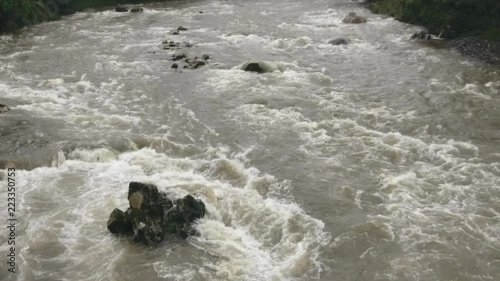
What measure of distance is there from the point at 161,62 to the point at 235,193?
1582cm

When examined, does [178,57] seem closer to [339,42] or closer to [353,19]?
[339,42]

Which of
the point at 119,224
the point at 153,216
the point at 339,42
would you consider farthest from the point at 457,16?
the point at 119,224

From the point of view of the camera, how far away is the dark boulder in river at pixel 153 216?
43.9 ft

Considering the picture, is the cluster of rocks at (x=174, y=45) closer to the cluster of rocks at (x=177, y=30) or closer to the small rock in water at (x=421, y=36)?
the cluster of rocks at (x=177, y=30)

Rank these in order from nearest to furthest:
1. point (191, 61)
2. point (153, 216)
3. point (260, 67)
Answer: point (153, 216)
point (260, 67)
point (191, 61)

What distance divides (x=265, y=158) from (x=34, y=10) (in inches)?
1212

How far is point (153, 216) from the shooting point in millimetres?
13883

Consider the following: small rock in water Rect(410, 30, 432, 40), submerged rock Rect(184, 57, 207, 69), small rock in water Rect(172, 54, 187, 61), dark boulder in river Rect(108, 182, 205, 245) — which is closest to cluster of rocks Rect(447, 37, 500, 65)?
small rock in water Rect(410, 30, 432, 40)

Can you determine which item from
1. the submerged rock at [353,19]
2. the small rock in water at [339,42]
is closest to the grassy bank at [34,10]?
the small rock in water at [339,42]

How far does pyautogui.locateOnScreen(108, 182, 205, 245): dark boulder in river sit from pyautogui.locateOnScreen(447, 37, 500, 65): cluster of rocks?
68.6 ft

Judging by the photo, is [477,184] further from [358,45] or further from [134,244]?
[358,45]

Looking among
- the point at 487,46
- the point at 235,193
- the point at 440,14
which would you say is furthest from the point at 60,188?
the point at 440,14

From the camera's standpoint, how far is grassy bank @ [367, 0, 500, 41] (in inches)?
1184

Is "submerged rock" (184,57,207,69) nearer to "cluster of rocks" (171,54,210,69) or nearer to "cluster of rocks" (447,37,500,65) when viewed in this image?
"cluster of rocks" (171,54,210,69)
